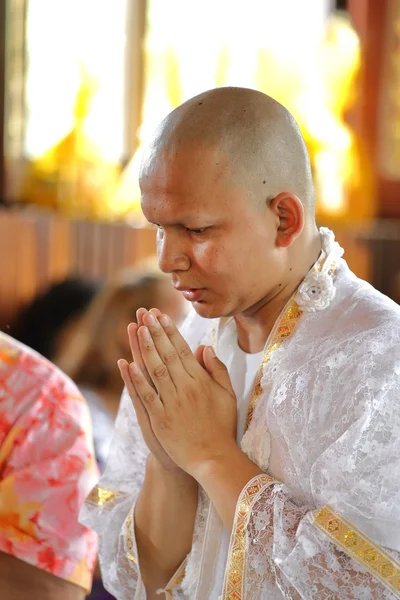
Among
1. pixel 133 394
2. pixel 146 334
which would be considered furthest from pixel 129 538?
pixel 146 334

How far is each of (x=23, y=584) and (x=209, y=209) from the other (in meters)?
0.82

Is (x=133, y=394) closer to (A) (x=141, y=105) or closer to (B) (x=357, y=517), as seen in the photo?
(B) (x=357, y=517)

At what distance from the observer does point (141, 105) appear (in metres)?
5.09

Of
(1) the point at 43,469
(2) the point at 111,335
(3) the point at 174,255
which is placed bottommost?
(2) the point at 111,335

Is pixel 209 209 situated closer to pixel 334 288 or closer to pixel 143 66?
pixel 334 288

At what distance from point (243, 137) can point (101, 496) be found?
0.71 metres

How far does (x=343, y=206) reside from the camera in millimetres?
4949

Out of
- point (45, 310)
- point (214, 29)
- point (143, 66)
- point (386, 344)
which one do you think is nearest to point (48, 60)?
point (143, 66)

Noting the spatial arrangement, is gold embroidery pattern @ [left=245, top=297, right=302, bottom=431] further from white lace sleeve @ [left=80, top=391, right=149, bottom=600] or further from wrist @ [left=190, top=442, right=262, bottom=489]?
white lace sleeve @ [left=80, top=391, right=149, bottom=600]

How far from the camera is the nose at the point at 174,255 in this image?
145 centimetres

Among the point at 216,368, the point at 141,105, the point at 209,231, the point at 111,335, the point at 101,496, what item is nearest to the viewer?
the point at 209,231

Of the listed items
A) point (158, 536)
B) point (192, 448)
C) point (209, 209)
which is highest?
point (209, 209)

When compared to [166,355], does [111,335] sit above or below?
below

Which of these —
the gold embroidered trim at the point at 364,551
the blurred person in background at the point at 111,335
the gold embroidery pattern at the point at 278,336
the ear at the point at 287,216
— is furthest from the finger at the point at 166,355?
the blurred person in background at the point at 111,335
